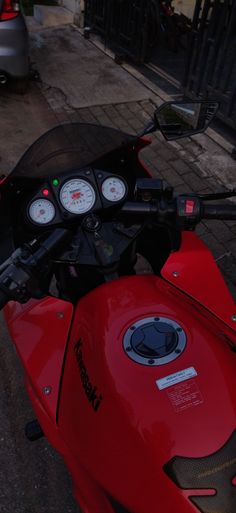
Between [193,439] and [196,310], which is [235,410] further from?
[196,310]

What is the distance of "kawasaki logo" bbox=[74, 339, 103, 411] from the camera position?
131 centimetres

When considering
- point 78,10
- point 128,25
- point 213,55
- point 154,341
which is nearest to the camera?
point 154,341

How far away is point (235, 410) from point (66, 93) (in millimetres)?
6250

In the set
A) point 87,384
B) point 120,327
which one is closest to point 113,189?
point 120,327

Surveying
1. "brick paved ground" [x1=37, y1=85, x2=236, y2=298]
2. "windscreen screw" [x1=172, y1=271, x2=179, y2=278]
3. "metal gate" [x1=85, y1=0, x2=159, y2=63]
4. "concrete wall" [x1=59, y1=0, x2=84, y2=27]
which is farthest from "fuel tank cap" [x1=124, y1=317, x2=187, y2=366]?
"concrete wall" [x1=59, y1=0, x2=84, y2=27]

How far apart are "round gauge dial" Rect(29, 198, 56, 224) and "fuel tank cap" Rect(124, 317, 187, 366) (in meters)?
0.54

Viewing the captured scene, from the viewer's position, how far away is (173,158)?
510 cm

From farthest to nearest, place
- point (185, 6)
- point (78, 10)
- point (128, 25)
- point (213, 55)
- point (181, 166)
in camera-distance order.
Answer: point (185, 6) → point (78, 10) → point (128, 25) → point (213, 55) → point (181, 166)

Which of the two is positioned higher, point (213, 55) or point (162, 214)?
point (213, 55)

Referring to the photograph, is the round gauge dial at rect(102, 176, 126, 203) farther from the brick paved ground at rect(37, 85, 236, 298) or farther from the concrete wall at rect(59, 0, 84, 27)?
the concrete wall at rect(59, 0, 84, 27)

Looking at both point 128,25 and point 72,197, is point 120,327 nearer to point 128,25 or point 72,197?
point 72,197

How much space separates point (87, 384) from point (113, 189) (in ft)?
2.49

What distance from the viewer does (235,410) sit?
1221 millimetres

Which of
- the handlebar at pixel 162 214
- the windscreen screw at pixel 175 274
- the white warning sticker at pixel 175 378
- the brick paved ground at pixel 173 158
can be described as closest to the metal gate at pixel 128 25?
the brick paved ground at pixel 173 158
